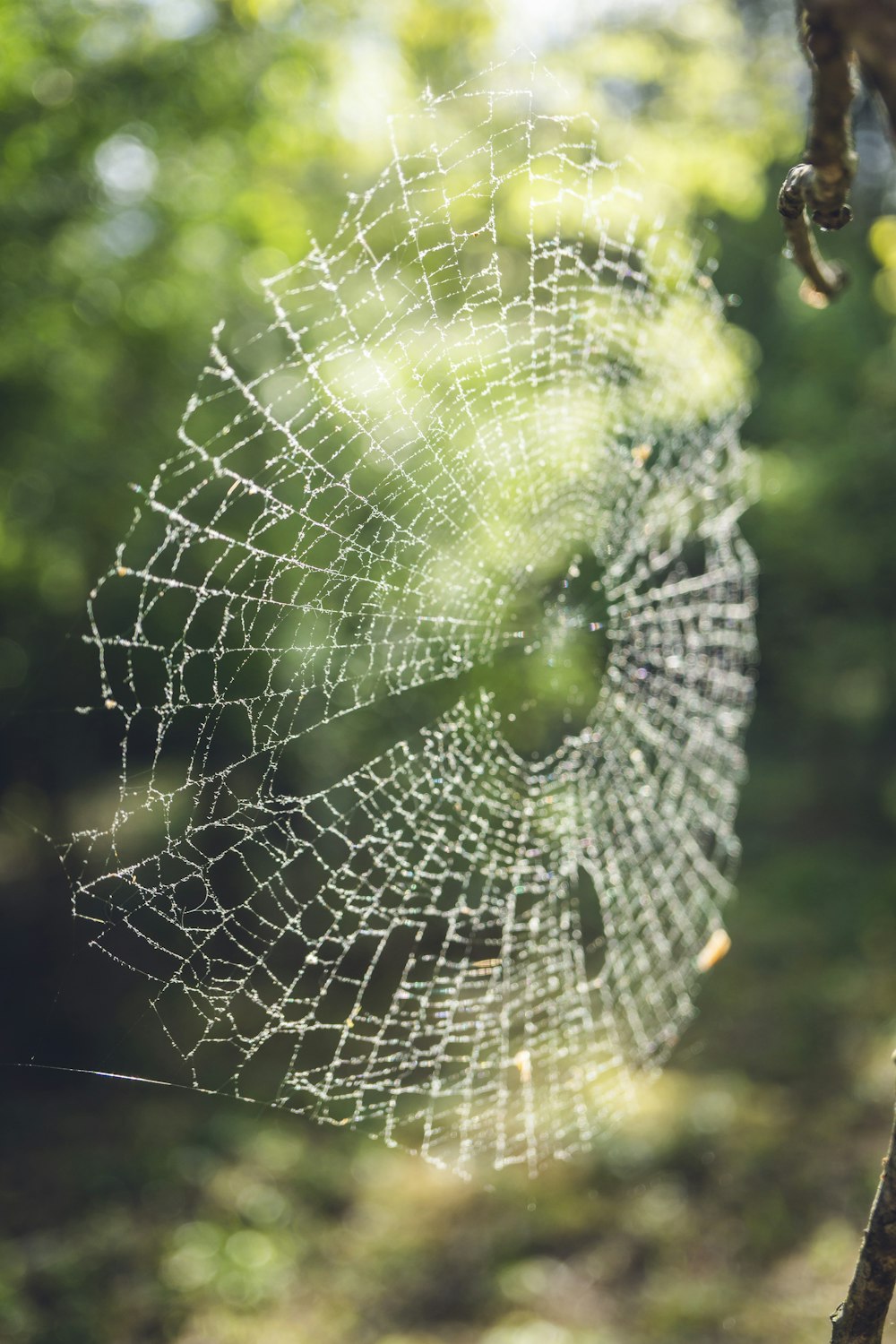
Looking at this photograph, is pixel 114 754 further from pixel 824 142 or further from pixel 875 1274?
pixel 824 142

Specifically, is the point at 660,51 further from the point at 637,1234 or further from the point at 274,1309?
the point at 274,1309

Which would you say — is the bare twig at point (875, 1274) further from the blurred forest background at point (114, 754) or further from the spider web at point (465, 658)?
the blurred forest background at point (114, 754)

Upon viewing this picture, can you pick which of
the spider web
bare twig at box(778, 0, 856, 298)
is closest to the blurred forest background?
the spider web

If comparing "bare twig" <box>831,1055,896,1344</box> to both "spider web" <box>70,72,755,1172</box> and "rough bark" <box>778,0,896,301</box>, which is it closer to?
"rough bark" <box>778,0,896,301</box>

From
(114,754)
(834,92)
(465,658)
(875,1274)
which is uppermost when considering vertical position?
(114,754)

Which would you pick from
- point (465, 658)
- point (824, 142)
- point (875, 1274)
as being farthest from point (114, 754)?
point (824, 142)
